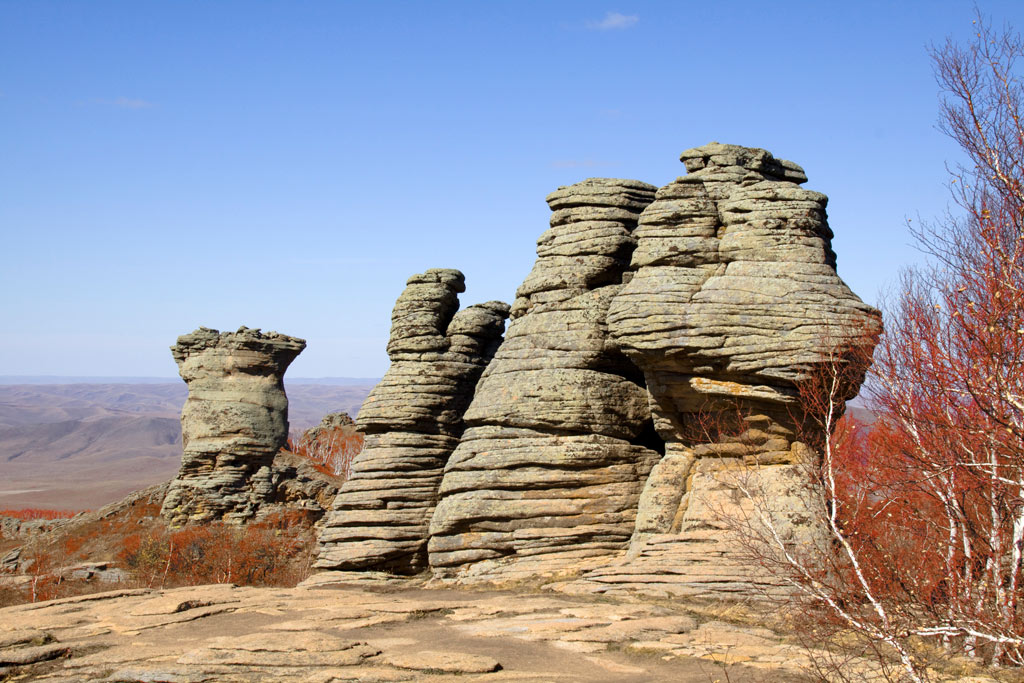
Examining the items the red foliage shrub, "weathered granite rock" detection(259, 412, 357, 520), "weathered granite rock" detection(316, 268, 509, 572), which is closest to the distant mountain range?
the red foliage shrub

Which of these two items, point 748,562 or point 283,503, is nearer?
point 748,562

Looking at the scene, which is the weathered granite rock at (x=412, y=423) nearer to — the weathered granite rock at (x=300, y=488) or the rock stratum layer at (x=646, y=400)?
the rock stratum layer at (x=646, y=400)

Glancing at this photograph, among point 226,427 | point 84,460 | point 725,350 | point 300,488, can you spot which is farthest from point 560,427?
point 84,460

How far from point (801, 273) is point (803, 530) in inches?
189

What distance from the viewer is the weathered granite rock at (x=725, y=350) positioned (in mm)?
17984

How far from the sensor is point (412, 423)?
83.5ft

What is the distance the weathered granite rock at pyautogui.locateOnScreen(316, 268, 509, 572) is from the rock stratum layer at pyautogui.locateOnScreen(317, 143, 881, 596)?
0.08 metres

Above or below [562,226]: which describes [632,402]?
below

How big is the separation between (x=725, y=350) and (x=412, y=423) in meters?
9.71

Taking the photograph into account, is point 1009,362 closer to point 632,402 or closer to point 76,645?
point 632,402

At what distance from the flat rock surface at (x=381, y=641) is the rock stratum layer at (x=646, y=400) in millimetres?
1965

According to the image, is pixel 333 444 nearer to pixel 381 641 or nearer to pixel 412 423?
pixel 412 423

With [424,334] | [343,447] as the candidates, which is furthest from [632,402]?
[343,447]

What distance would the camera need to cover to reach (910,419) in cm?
1329
